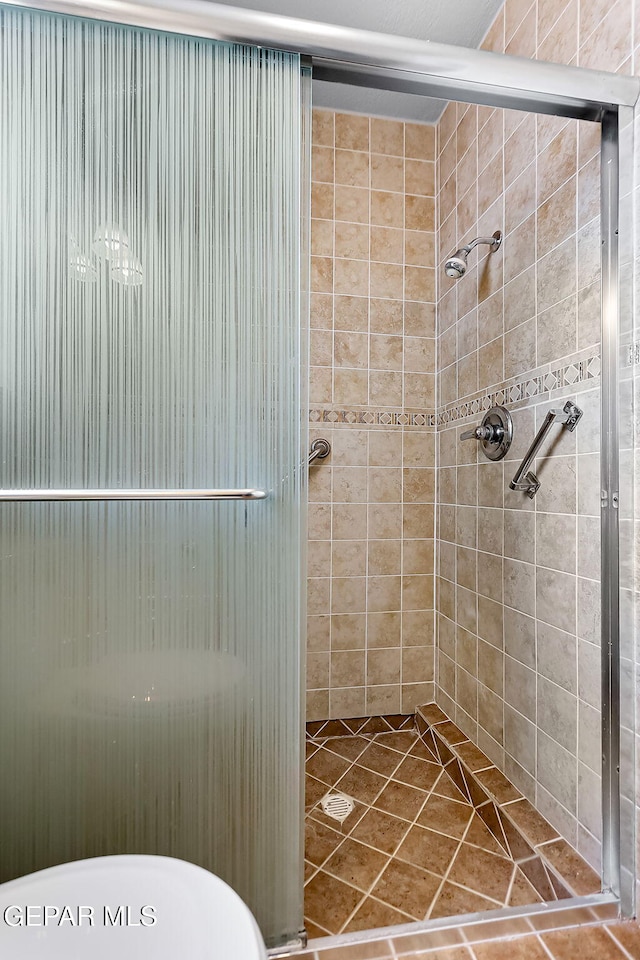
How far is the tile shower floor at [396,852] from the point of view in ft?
4.00

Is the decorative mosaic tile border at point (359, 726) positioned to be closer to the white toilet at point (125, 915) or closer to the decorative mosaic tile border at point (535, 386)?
the decorative mosaic tile border at point (535, 386)

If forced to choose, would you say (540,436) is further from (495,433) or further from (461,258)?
(461,258)

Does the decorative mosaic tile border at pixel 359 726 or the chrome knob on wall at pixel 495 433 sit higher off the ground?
the chrome knob on wall at pixel 495 433

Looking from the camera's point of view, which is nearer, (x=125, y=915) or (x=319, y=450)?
(x=125, y=915)

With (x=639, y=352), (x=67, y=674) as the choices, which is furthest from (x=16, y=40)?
(x=639, y=352)

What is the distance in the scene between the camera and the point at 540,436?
4.48ft

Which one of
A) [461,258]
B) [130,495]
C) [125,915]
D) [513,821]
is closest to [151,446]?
[130,495]

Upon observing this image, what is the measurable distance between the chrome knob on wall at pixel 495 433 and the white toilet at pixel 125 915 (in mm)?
1338

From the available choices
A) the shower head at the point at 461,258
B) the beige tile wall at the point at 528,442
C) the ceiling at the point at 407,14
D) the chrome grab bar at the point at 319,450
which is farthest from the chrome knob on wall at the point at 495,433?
the ceiling at the point at 407,14

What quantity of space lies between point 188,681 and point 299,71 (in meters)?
1.26

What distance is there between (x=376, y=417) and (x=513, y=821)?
4.93ft

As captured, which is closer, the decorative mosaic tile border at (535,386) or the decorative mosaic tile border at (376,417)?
the decorative mosaic tile border at (535,386)

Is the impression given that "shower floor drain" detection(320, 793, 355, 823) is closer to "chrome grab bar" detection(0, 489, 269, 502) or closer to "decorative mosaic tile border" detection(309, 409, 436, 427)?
"chrome grab bar" detection(0, 489, 269, 502)

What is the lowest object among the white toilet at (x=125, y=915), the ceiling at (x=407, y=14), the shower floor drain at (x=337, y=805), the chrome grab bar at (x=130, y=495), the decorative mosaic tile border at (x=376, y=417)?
the shower floor drain at (x=337, y=805)
